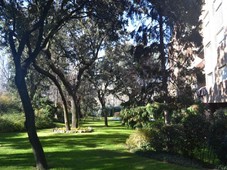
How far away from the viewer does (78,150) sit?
16609 mm

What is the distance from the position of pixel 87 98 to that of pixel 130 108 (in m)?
29.5

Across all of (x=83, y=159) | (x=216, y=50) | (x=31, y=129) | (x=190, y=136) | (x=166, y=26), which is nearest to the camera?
(x=31, y=129)

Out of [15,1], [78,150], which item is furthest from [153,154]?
[15,1]

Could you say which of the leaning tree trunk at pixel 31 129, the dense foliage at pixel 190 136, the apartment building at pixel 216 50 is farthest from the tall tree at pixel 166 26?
the leaning tree trunk at pixel 31 129

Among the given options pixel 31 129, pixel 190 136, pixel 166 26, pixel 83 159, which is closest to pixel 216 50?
pixel 166 26

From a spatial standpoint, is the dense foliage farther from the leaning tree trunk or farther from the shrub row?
Result: the leaning tree trunk

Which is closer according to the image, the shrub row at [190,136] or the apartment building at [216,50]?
the shrub row at [190,136]

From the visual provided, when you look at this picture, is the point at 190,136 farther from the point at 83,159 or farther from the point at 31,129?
the point at 31,129

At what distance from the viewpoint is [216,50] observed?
25.1 metres

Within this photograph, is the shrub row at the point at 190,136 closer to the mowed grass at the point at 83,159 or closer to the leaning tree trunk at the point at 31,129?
the mowed grass at the point at 83,159

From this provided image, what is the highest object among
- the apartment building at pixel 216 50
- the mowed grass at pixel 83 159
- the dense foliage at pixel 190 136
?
the apartment building at pixel 216 50

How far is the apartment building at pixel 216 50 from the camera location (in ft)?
74.6

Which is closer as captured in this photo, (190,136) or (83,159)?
(83,159)

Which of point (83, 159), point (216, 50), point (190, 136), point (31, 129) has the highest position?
point (216, 50)
